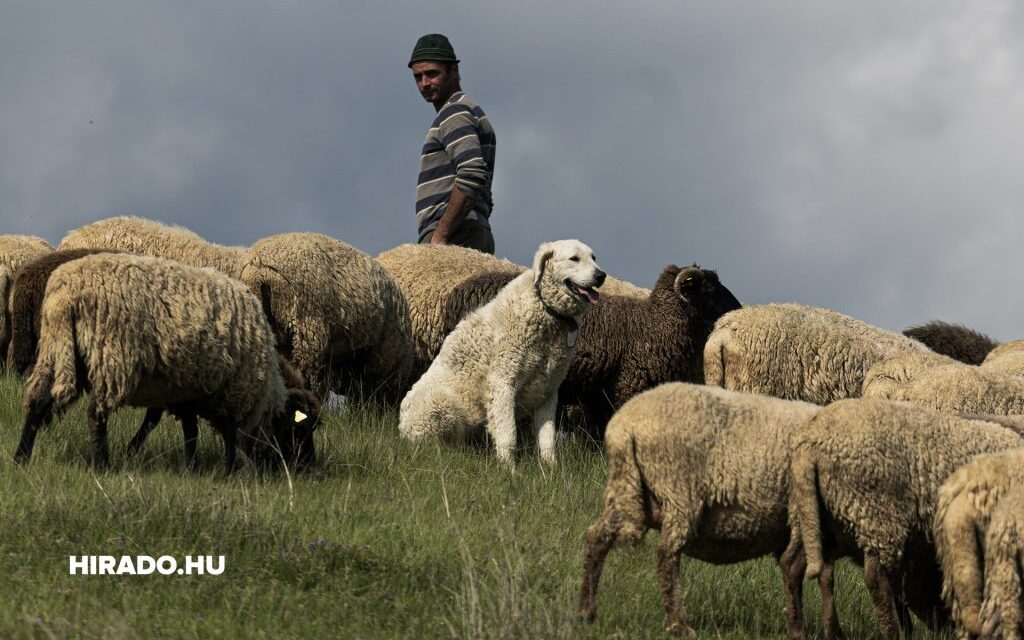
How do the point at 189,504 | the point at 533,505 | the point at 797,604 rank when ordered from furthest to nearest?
the point at 533,505 < the point at 189,504 < the point at 797,604

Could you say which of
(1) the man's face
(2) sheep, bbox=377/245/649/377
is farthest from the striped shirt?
(2) sheep, bbox=377/245/649/377

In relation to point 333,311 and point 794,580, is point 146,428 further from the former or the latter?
point 794,580

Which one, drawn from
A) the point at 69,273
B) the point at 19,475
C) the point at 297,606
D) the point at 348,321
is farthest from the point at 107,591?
the point at 348,321

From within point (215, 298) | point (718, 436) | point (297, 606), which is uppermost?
point (215, 298)

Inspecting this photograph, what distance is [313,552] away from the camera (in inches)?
292

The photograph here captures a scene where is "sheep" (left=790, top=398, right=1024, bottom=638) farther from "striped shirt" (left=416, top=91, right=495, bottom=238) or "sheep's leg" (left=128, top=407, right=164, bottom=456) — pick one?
"striped shirt" (left=416, top=91, right=495, bottom=238)

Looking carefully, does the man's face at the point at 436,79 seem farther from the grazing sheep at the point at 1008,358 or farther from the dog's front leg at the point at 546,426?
the grazing sheep at the point at 1008,358

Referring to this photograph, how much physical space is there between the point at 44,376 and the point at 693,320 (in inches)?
235

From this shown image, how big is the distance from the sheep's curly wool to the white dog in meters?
2.89

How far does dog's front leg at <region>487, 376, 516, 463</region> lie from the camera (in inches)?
442

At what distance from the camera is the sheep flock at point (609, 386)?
701cm

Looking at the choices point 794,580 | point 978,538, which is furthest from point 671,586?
point 978,538

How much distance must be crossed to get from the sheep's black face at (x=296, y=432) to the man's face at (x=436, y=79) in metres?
5.82

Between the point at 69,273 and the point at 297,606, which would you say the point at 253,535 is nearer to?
the point at 297,606
